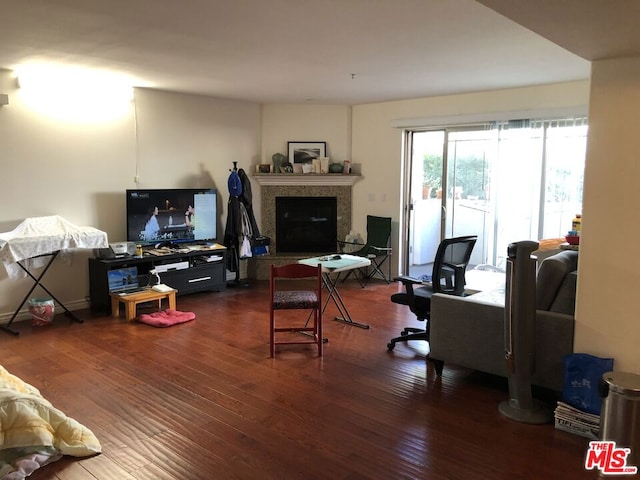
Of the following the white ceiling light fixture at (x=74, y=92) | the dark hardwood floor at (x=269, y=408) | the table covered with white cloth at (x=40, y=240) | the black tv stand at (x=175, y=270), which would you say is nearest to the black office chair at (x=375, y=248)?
the black tv stand at (x=175, y=270)

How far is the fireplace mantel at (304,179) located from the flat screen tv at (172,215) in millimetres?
935

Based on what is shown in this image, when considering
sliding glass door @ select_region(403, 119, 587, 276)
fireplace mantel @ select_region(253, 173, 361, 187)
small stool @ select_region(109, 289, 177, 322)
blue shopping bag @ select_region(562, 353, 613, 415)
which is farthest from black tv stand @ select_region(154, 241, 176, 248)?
blue shopping bag @ select_region(562, 353, 613, 415)

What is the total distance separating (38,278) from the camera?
17.1 ft

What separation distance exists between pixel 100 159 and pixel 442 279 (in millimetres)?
3969

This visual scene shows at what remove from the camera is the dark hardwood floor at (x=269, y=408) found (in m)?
2.59

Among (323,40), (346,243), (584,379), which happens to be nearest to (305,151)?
(346,243)

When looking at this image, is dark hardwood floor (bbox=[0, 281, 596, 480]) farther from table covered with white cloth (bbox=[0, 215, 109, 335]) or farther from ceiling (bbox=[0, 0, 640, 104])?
ceiling (bbox=[0, 0, 640, 104])

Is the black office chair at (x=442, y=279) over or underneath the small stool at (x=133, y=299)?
over

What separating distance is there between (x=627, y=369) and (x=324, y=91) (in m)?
4.48

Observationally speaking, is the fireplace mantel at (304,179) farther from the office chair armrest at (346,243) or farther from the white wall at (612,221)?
the white wall at (612,221)

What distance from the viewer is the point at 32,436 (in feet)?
8.39

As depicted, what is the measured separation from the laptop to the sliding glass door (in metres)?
3.66

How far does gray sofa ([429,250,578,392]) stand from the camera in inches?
122

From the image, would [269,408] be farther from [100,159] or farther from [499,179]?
[499,179]
